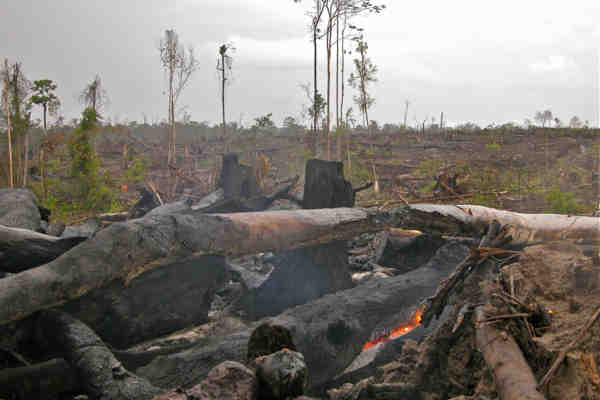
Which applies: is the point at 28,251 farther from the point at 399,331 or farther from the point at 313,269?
the point at 399,331

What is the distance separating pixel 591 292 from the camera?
2.16 meters

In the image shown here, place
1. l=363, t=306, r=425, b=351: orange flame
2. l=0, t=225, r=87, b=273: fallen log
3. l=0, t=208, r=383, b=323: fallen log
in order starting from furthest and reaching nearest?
l=363, t=306, r=425, b=351: orange flame, l=0, t=225, r=87, b=273: fallen log, l=0, t=208, r=383, b=323: fallen log

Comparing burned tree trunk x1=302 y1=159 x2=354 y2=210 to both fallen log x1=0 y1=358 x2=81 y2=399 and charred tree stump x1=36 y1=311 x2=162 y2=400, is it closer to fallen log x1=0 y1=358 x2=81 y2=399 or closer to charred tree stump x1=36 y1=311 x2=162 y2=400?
charred tree stump x1=36 y1=311 x2=162 y2=400

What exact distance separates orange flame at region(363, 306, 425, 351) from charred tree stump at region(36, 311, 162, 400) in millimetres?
2173

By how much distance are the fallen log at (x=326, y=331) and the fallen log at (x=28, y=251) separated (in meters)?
1.36

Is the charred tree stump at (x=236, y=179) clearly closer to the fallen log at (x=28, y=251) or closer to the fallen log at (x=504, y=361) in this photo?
the fallen log at (x=28, y=251)

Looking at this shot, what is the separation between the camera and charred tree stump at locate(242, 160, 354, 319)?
4.76 metres

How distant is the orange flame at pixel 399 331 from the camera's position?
13.2 ft

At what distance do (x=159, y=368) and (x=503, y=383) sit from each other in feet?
6.89

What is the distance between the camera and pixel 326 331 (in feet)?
11.2

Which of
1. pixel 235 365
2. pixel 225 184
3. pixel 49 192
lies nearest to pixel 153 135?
pixel 49 192

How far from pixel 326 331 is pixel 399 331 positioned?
4.06 feet

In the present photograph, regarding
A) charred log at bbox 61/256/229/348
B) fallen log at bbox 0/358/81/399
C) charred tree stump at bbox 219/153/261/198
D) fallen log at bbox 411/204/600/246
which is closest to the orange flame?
fallen log at bbox 411/204/600/246

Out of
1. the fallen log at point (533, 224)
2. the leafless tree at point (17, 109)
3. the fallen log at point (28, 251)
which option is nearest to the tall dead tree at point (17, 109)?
the leafless tree at point (17, 109)
